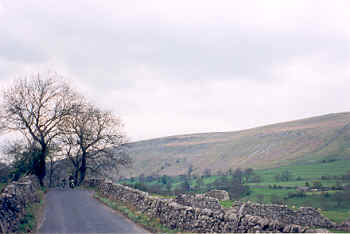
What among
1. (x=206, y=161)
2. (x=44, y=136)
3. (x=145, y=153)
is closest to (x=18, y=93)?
(x=44, y=136)

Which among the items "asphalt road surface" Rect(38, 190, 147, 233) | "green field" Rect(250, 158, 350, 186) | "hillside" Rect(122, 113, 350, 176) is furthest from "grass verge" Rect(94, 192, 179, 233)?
"hillside" Rect(122, 113, 350, 176)

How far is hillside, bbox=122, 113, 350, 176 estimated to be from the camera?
3927 inches

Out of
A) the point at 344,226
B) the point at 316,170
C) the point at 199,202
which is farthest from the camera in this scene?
the point at 316,170

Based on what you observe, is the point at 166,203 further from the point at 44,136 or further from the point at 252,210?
the point at 44,136

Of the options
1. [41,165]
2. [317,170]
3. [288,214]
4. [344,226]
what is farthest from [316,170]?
[41,165]

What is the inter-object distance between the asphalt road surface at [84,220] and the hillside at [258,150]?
74.7m

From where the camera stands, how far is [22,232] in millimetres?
14047

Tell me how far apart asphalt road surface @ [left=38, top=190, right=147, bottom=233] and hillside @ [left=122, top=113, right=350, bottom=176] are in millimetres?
74729

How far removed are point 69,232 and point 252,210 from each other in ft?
48.1

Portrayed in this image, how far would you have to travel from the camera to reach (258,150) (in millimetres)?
119562

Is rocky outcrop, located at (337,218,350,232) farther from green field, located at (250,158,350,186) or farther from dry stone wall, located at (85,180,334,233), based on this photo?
green field, located at (250,158,350,186)

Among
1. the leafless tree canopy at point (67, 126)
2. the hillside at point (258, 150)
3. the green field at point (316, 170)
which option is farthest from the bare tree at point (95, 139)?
the hillside at point (258, 150)

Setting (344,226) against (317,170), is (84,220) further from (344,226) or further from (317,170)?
(317,170)

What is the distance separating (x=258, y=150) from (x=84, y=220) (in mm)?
108460
